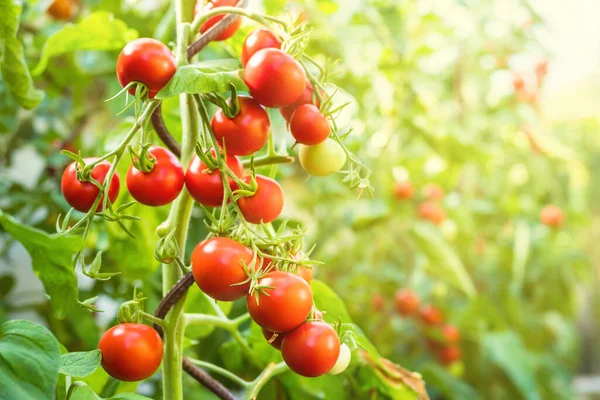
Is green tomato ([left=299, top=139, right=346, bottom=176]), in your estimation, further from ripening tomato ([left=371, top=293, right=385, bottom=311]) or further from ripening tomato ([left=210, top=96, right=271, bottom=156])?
ripening tomato ([left=371, top=293, right=385, bottom=311])

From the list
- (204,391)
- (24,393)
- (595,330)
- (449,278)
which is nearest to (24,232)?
(24,393)

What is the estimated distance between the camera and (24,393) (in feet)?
0.84

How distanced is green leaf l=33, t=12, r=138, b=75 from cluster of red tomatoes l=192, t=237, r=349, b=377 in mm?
216

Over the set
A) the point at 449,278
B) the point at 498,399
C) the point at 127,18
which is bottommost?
the point at 498,399

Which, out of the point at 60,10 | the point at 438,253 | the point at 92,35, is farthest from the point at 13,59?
the point at 438,253

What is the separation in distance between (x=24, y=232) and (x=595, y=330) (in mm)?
2001

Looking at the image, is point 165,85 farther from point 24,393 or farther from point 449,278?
point 449,278

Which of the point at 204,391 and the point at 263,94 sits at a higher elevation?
the point at 263,94

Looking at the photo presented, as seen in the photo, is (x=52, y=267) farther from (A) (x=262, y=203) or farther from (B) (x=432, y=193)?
(B) (x=432, y=193)

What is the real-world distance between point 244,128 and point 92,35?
0.66 feet

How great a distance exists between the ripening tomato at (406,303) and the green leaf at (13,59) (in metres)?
0.72

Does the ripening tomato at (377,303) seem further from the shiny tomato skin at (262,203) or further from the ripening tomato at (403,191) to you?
the shiny tomato skin at (262,203)

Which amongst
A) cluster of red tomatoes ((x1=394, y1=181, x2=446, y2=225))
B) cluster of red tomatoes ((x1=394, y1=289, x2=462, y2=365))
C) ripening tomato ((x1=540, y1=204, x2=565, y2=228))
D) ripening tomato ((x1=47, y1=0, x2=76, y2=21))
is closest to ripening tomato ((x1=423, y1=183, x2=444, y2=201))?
cluster of red tomatoes ((x1=394, y1=181, x2=446, y2=225))

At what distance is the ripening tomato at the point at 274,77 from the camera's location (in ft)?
0.86
